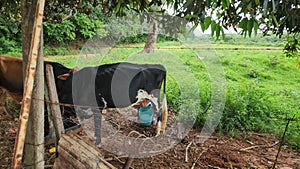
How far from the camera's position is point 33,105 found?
4.53 ft

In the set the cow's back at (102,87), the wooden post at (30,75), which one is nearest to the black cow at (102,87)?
the cow's back at (102,87)

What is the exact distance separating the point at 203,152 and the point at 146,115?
0.78 metres

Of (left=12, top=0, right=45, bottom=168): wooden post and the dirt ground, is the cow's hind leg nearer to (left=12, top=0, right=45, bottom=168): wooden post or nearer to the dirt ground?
the dirt ground

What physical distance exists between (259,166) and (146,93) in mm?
1262

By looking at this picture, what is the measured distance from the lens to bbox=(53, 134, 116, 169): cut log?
52.3 inches

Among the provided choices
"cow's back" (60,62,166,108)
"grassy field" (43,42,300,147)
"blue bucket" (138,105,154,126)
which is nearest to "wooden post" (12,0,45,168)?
"cow's back" (60,62,166,108)

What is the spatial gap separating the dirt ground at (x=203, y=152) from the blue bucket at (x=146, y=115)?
0.07m

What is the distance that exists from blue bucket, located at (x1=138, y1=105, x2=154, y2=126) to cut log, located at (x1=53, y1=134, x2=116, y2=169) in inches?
50.3

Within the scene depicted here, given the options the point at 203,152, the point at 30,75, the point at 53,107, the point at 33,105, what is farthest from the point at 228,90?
the point at 30,75

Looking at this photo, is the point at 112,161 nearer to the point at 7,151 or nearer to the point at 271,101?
the point at 7,151

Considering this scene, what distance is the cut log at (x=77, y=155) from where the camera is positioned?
1.33m

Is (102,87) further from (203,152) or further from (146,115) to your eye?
(203,152)

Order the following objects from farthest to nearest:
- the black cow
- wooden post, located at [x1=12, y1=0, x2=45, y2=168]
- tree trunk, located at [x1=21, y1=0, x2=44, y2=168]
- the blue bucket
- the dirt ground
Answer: the blue bucket
the dirt ground
the black cow
tree trunk, located at [x1=21, y1=0, x2=44, y2=168]
wooden post, located at [x1=12, y1=0, x2=45, y2=168]

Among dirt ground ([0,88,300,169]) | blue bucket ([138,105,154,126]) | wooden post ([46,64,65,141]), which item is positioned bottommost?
dirt ground ([0,88,300,169])
